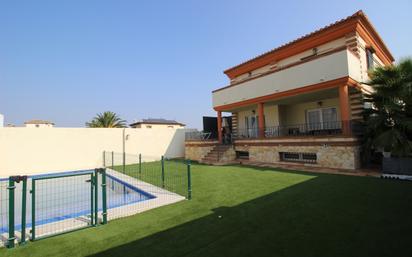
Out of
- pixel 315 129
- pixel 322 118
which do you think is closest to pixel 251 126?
pixel 315 129

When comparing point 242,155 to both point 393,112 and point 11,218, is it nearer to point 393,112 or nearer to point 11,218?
point 393,112

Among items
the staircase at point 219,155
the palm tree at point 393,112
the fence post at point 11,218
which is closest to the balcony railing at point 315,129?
the palm tree at point 393,112

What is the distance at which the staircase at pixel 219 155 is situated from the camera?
15.8 meters

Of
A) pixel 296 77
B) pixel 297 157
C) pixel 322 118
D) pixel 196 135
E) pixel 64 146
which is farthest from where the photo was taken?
pixel 196 135

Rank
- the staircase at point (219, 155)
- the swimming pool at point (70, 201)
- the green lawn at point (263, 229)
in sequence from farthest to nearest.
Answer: the staircase at point (219, 155) < the swimming pool at point (70, 201) < the green lawn at point (263, 229)

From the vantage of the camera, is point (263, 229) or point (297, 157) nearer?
point (263, 229)

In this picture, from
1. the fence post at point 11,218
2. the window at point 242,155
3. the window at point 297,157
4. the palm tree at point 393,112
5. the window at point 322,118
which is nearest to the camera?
the fence post at point 11,218

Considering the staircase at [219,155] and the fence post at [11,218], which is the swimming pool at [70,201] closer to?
the fence post at [11,218]

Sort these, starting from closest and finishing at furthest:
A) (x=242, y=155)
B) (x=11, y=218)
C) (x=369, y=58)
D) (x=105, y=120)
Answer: (x=11, y=218) < (x=369, y=58) < (x=242, y=155) < (x=105, y=120)

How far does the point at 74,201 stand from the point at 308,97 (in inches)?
549

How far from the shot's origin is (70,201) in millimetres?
8289

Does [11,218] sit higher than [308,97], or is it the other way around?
[308,97]

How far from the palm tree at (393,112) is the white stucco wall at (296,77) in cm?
166

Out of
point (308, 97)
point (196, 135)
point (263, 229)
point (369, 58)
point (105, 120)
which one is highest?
point (369, 58)
